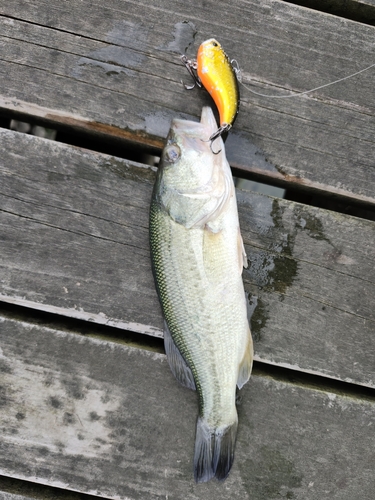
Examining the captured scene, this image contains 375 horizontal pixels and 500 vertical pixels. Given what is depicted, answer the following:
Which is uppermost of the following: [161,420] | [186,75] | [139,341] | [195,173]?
[186,75]

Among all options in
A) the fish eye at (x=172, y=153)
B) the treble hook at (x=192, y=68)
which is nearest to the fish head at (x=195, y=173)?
the fish eye at (x=172, y=153)

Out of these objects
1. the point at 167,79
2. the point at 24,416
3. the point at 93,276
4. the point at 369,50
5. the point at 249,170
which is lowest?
the point at 24,416

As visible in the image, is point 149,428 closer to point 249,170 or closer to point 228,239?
point 228,239

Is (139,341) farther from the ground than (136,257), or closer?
closer

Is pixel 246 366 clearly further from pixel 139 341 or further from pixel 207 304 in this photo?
pixel 139 341

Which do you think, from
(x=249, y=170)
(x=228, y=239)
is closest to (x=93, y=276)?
(x=228, y=239)

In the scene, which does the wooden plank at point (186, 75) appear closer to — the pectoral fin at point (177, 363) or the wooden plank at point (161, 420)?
the pectoral fin at point (177, 363)

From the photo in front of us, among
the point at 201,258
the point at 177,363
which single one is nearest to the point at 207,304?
the point at 201,258

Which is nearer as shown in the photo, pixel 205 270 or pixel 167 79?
pixel 205 270
